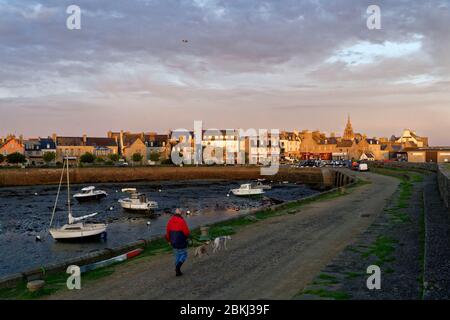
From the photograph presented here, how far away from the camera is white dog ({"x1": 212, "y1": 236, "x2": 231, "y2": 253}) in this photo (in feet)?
62.5

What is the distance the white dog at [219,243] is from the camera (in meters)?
19.0

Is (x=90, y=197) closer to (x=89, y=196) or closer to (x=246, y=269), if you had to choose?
(x=89, y=196)

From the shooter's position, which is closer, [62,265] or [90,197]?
[62,265]

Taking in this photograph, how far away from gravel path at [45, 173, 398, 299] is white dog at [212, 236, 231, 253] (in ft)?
1.41

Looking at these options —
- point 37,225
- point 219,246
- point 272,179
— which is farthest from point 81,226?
point 272,179

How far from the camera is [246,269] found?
51.8ft

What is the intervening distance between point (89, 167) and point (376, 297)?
4415 inches

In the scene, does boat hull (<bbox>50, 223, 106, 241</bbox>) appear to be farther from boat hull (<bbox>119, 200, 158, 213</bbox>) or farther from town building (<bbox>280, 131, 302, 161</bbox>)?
town building (<bbox>280, 131, 302, 161</bbox>)

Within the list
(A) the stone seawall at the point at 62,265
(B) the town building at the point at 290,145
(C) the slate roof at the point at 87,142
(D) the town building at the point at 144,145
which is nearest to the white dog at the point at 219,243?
(A) the stone seawall at the point at 62,265

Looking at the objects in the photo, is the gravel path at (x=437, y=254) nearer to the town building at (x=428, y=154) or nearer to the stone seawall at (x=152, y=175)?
the stone seawall at (x=152, y=175)

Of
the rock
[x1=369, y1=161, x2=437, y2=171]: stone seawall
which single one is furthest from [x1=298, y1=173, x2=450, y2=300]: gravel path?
[x1=369, y1=161, x2=437, y2=171]: stone seawall

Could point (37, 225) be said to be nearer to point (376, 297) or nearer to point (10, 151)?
point (376, 297)

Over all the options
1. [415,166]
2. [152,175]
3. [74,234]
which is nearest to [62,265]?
[74,234]

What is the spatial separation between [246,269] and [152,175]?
104 metres
